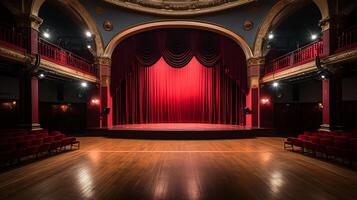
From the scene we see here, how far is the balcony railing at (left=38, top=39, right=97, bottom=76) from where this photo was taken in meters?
9.30

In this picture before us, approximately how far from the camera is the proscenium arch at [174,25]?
12516 millimetres

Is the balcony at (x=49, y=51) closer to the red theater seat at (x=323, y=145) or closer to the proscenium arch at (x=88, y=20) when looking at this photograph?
the proscenium arch at (x=88, y=20)

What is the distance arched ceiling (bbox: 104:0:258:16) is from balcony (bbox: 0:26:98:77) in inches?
156

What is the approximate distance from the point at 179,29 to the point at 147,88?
4.66m

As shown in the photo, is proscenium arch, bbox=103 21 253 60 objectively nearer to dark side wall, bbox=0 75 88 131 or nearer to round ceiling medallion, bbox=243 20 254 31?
round ceiling medallion, bbox=243 20 254 31

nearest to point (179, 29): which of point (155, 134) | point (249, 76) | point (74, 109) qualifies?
point (249, 76)

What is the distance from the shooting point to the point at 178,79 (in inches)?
606

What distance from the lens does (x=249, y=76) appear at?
12.6 metres

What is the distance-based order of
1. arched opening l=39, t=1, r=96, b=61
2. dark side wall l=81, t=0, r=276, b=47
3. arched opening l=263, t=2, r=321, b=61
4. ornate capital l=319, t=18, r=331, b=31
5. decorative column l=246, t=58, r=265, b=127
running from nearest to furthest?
ornate capital l=319, t=18, r=331, b=31, arched opening l=39, t=1, r=96, b=61, arched opening l=263, t=2, r=321, b=61, dark side wall l=81, t=0, r=276, b=47, decorative column l=246, t=58, r=265, b=127

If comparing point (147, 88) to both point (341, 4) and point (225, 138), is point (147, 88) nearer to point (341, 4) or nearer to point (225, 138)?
point (225, 138)

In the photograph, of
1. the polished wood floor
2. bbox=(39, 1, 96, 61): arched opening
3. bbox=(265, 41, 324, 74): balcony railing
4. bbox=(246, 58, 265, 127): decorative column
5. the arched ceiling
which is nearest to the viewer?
the polished wood floor

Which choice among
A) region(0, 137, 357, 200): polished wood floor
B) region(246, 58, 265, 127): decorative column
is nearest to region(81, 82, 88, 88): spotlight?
region(0, 137, 357, 200): polished wood floor

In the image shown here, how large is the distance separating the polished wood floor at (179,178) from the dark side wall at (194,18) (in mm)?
8303

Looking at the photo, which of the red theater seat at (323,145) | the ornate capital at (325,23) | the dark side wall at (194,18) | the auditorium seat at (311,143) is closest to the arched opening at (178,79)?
the dark side wall at (194,18)
